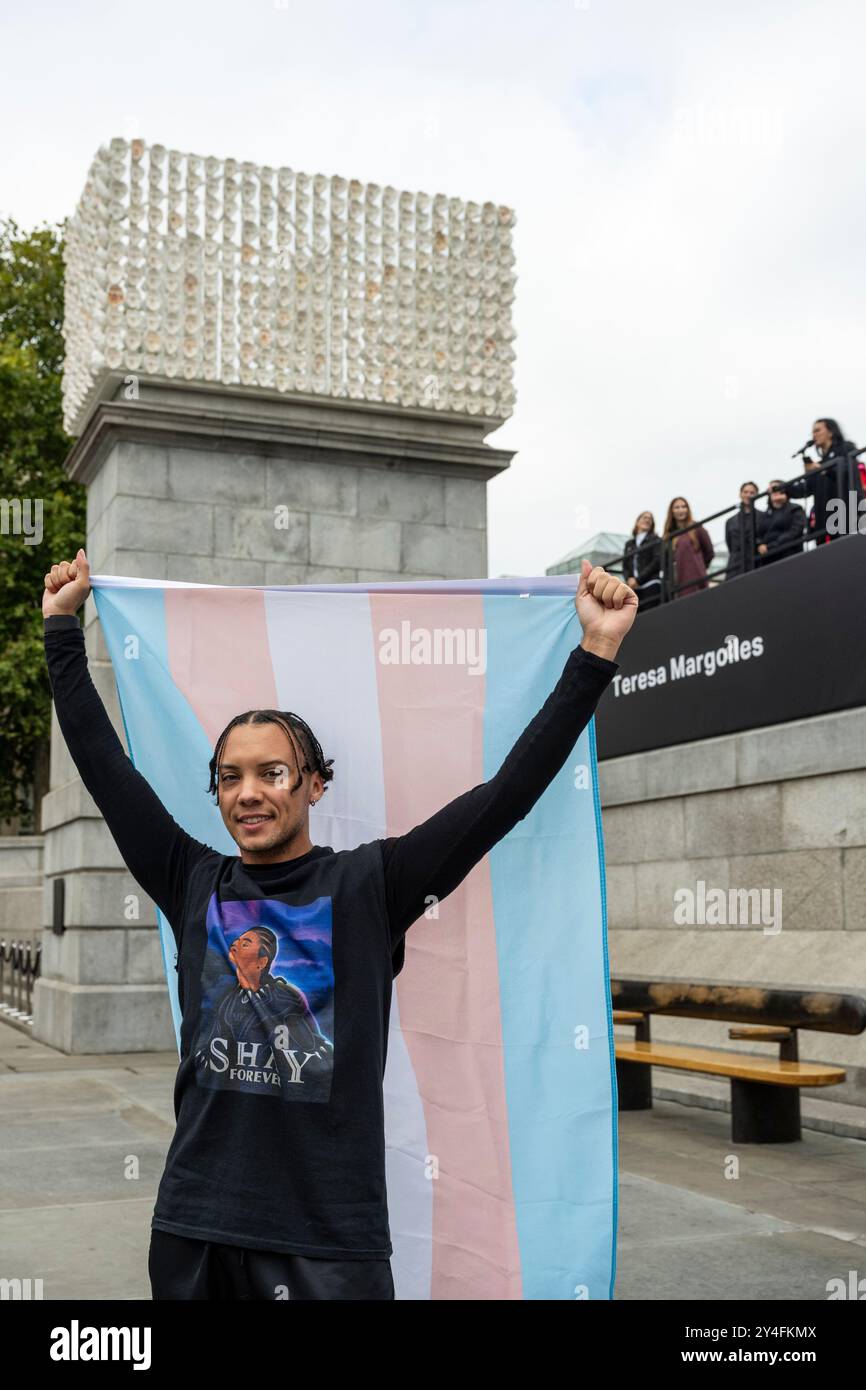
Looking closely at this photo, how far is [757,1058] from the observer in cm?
931

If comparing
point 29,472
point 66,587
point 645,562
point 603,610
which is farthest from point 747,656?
point 29,472

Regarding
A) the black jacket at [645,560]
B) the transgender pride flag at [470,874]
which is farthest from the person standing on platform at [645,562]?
the transgender pride flag at [470,874]

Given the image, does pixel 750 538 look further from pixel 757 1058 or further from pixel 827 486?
pixel 757 1058

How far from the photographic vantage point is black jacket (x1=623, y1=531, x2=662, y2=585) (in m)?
16.2

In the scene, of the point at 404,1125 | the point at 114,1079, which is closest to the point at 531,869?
the point at 404,1125

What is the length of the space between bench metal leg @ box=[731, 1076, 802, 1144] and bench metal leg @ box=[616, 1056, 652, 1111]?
1.36 meters

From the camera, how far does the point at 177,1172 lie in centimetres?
287

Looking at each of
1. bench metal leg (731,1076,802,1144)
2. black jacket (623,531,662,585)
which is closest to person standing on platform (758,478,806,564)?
black jacket (623,531,662,585)

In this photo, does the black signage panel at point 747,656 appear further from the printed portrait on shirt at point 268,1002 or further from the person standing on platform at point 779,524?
the printed portrait on shirt at point 268,1002

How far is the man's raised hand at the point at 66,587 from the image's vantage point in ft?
11.2

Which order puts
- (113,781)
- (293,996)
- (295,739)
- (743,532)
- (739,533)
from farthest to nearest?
1. (739,533)
2. (743,532)
3. (113,781)
4. (295,739)
5. (293,996)

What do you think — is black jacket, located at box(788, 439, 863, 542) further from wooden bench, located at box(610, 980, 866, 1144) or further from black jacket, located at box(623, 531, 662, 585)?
wooden bench, located at box(610, 980, 866, 1144)

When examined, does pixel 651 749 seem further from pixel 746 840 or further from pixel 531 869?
pixel 531 869

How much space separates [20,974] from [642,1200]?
11.2 metres
